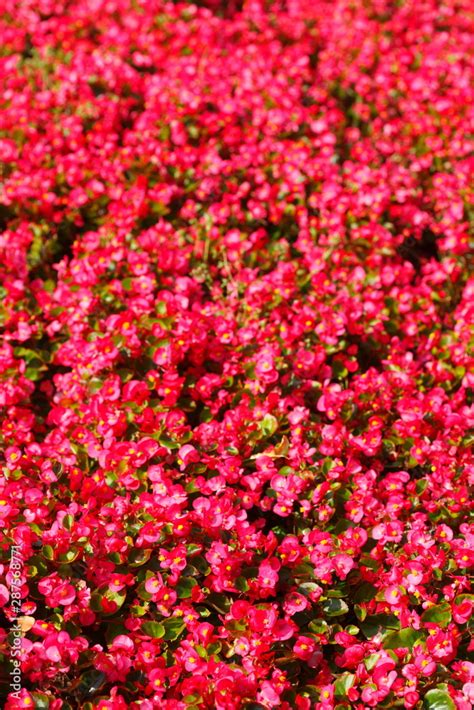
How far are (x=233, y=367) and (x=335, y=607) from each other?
1.03 m

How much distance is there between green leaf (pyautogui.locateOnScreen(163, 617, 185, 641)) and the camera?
7.85 feet

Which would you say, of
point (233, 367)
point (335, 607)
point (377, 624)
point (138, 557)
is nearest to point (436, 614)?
point (377, 624)

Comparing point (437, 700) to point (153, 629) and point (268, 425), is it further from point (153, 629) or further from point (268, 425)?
point (268, 425)

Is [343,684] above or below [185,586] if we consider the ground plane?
below

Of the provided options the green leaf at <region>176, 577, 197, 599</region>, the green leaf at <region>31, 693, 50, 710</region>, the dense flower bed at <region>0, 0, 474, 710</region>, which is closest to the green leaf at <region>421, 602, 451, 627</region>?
the dense flower bed at <region>0, 0, 474, 710</region>

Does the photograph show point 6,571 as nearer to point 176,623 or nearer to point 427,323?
point 176,623

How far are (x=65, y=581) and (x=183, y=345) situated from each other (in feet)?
3.50

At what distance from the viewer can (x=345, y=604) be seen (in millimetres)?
2523

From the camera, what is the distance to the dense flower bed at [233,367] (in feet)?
7.76

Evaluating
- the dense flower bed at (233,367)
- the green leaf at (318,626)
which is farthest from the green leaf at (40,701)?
the green leaf at (318,626)

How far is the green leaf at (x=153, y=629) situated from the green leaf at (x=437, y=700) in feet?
2.69

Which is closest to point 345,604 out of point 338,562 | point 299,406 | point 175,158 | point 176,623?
point 338,562

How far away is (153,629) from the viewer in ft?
7.85

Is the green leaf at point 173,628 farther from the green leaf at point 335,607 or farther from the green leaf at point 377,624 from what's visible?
the green leaf at point 377,624
